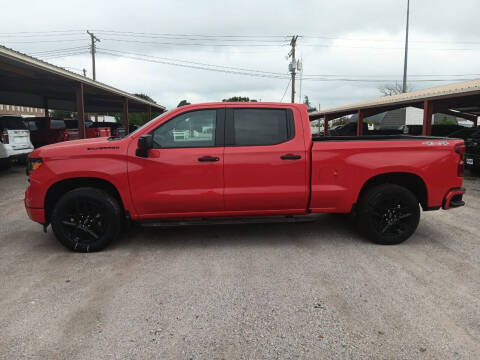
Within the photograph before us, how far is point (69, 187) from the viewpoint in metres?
4.41

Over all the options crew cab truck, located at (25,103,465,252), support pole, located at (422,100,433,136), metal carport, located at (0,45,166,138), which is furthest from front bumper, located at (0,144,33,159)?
support pole, located at (422,100,433,136)

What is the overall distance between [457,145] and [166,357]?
4218 millimetres

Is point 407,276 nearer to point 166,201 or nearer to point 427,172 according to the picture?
point 427,172

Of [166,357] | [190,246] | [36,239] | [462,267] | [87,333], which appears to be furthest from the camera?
[36,239]

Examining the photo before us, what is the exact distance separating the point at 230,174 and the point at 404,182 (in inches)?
94.7

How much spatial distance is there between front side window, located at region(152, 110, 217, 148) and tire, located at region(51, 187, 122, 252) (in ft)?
3.20

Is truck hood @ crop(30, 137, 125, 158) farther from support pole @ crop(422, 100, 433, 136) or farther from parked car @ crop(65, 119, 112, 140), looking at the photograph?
parked car @ crop(65, 119, 112, 140)

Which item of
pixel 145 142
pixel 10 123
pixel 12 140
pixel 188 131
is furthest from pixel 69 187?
pixel 10 123

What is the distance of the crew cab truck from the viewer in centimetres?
418

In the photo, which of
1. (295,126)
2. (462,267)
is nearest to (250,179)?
(295,126)

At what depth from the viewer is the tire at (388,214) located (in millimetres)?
4434

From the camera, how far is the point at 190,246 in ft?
14.9

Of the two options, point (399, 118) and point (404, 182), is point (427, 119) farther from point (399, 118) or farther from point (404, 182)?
point (399, 118)

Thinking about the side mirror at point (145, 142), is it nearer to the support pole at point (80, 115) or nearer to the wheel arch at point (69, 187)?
the wheel arch at point (69, 187)
